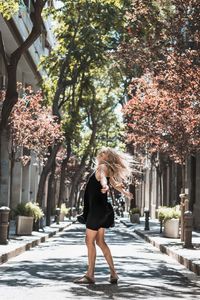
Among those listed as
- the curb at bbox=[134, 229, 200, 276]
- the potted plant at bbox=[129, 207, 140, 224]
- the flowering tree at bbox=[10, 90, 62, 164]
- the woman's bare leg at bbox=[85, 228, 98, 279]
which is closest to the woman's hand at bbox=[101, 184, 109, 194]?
the woman's bare leg at bbox=[85, 228, 98, 279]

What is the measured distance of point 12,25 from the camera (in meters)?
30.9

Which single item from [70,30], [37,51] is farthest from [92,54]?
[37,51]

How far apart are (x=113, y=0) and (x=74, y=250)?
24.9 ft

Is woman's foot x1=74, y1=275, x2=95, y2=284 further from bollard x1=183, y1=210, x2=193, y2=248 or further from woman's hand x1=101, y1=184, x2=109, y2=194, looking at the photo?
bollard x1=183, y1=210, x2=193, y2=248

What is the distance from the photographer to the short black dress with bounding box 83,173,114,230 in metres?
10.3

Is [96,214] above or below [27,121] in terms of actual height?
below

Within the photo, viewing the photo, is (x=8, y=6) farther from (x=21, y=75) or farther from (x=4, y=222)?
(x=21, y=75)

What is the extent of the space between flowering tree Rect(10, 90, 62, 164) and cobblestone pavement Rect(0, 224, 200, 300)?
387 inches

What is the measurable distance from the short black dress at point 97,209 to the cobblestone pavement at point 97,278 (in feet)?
3.14

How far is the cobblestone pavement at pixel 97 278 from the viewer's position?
9602 millimetres

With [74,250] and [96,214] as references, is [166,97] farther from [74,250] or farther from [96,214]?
[96,214]

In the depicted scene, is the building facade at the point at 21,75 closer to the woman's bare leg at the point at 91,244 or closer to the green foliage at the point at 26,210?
the green foliage at the point at 26,210

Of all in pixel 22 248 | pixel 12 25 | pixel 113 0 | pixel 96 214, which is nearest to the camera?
pixel 96 214

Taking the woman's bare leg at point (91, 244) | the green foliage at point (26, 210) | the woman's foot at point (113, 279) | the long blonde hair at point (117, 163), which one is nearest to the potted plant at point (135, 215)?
the green foliage at point (26, 210)
